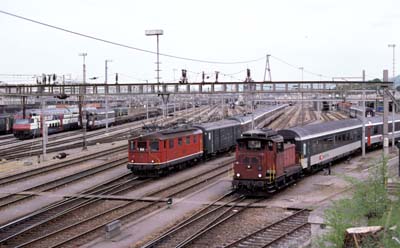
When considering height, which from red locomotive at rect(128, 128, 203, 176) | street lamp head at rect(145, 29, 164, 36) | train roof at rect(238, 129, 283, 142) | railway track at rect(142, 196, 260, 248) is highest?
street lamp head at rect(145, 29, 164, 36)

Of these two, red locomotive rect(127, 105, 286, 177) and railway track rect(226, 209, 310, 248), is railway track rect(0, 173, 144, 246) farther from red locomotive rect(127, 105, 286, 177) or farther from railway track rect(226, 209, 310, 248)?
railway track rect(226, 209, 310, 248)

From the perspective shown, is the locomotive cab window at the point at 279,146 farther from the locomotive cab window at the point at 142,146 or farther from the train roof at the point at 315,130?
the locomotive cab window at the point at 142,146

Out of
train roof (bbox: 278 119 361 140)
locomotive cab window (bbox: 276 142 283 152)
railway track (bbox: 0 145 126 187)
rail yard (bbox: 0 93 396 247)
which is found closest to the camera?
rail yard (bbox: 0 93 396 247)

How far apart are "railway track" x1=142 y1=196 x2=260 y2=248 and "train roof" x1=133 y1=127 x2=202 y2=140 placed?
721 cm

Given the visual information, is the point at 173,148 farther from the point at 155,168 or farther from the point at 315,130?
the point at 315,130

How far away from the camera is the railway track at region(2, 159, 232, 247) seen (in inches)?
775

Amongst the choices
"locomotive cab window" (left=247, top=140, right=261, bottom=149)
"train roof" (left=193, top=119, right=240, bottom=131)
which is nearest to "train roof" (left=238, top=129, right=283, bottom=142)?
"locomotive cab window" (left=247, top=140, right=261, bottom=149)

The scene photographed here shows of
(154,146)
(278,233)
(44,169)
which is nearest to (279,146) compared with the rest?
(278,233)

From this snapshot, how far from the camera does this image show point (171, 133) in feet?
113

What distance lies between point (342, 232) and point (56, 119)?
6098cm

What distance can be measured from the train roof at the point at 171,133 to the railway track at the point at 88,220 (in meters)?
3.73

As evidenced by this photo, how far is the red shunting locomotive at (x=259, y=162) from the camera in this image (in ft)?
85.8

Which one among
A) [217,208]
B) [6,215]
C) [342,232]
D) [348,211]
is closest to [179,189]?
[217,208]

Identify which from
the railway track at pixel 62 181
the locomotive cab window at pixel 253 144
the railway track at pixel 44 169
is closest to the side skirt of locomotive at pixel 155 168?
the railway track at pixel 62 181
